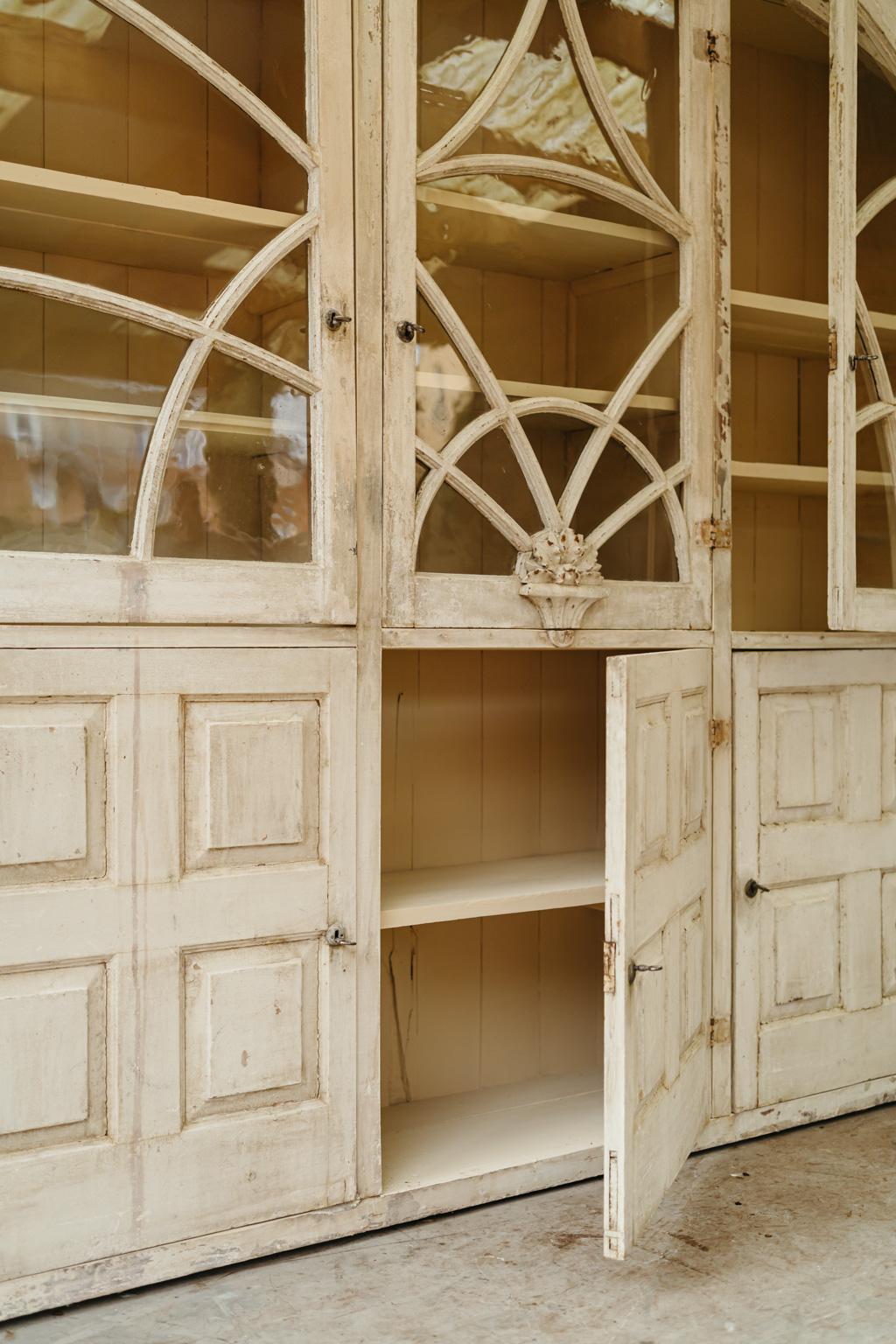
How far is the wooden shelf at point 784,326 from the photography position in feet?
8.26

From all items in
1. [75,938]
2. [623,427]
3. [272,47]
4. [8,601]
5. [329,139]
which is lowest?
[75,938]

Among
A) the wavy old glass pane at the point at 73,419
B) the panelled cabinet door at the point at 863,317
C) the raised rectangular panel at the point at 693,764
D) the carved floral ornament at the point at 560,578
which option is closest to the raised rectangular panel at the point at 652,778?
the raised rectangular panel at the point at 693,764

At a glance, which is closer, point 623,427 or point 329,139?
point 329,139

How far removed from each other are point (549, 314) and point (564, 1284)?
5.39 ft

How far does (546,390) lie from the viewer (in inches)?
86.0

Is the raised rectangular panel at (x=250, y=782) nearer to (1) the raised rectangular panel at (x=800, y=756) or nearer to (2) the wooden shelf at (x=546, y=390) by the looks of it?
(2) the wooden shelf at (x=546, y=390)

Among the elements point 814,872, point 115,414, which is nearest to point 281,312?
point 115,414

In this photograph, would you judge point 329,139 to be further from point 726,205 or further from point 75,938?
point 75,938

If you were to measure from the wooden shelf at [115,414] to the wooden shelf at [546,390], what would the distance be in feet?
1.07

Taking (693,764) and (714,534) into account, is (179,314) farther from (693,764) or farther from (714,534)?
(693,764)

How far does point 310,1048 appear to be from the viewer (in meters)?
1.95

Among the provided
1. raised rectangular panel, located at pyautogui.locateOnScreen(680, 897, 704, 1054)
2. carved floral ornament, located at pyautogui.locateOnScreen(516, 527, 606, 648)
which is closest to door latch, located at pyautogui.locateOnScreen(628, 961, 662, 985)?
raised rectangular panel, located at pyautogui.locateOnScreen(680, 897, 704, 1054)

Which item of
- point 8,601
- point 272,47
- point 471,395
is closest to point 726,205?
point 471,395

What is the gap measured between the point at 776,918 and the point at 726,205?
1470 millimetres
